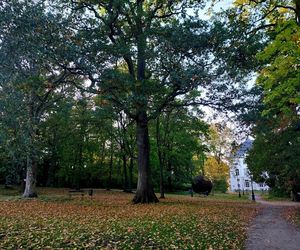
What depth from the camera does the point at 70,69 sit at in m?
14.2

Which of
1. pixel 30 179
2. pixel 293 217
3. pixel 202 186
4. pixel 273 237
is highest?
pixel 30 179

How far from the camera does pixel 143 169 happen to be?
722 inches

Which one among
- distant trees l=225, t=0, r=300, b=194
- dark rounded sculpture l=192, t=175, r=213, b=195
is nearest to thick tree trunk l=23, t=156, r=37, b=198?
distant trees l=225, t=0, r=300, b=194

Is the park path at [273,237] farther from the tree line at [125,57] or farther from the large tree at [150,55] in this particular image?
the large tree at [150,55]

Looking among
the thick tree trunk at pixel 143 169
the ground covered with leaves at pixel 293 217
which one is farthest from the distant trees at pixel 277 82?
the thick tree trunk at pixel 143 169

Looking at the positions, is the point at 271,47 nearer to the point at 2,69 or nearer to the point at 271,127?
the point at 2,69

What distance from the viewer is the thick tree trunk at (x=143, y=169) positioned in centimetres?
1781

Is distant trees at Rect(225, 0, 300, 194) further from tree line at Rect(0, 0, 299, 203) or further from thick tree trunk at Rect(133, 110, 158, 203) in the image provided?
thick tree trunk at Rect(133, 110, 158, 203)

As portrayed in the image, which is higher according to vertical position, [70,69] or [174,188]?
[70,69]

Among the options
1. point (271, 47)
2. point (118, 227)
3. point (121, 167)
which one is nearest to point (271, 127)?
point (271, 47)

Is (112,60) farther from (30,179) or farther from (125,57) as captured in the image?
(30,179)

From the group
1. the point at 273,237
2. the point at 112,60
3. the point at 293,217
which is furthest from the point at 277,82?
the point at 112,60

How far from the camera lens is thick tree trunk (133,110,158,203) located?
17.8m

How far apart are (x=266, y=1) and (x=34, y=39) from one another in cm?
1090
